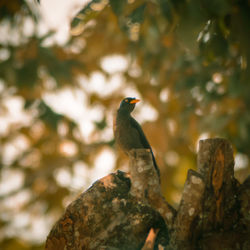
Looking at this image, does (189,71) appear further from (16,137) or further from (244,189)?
(16,137)

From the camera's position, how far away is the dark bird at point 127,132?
486 centimetres

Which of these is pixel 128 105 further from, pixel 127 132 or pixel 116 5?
pixel 116 5

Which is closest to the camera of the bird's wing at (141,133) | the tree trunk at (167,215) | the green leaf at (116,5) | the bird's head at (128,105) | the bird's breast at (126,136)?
the green leaf at (116,5)

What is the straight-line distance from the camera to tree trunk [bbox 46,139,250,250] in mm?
2566

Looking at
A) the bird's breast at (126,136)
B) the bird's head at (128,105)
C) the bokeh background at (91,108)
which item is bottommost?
the bird's breast at (126,136)

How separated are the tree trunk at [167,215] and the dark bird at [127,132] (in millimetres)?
1920

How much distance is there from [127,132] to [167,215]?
231 cm

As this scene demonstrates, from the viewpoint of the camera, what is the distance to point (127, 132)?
4.93 meters

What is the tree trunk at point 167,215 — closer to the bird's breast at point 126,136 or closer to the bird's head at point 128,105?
the bird's breast at point 126,136

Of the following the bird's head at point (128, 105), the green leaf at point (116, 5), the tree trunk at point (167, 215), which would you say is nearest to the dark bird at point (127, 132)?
the bird's head at point (128, 105)

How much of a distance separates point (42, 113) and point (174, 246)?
777 centimetres

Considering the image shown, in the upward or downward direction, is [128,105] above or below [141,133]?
above

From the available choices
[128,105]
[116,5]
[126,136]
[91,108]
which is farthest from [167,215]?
[91,108]

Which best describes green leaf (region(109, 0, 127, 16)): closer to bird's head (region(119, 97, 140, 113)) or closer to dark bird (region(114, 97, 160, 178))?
dark bird (region(114, 97, 160, 178))
